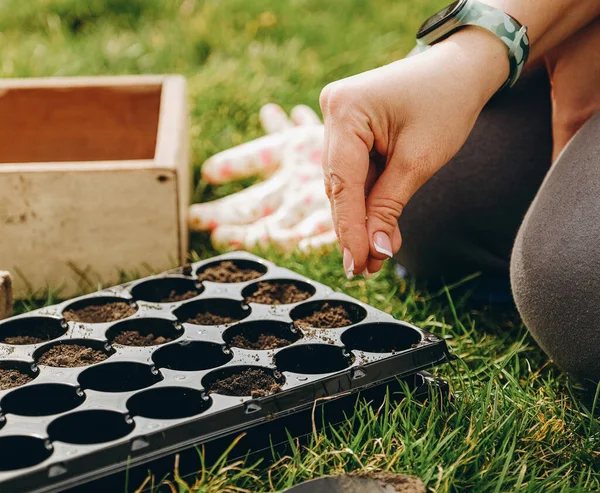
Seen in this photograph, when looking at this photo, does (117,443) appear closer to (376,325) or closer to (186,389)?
(186,389)

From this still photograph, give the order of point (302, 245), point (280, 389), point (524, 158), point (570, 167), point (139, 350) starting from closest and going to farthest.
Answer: point (280, 389)
point (139, 350)
point (570, 167)
point (524, 158)
point (302, 245)

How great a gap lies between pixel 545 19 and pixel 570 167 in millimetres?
214

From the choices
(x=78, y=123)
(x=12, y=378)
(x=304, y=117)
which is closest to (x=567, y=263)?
(x=12, y=378)

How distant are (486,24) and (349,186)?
30 cm

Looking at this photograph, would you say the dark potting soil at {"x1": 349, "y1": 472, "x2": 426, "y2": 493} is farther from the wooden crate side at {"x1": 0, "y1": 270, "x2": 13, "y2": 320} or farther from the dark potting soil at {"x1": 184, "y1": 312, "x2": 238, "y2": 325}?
the wooden crate side at {"x1": 0, "y1": 270, "x2": 13, "y2": 320}

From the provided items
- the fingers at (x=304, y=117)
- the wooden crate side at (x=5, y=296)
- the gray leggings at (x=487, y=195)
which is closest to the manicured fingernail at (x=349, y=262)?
the gray leggings at (x=487, y=195)

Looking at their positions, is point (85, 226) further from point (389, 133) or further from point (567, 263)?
point (567, 263)

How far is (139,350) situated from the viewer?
45.0 inches

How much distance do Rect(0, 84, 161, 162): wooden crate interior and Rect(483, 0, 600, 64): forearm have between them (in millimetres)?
1052

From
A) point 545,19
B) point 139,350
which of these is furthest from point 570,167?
point 139,350

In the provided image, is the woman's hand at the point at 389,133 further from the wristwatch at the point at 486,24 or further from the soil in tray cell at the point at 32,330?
the soil in tray cell at the point at 32,330

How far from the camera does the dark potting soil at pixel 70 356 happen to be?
1134 mm

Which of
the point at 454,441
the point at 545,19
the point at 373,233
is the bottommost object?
the point at 454,441

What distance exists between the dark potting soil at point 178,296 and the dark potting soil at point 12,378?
288 millimetres
